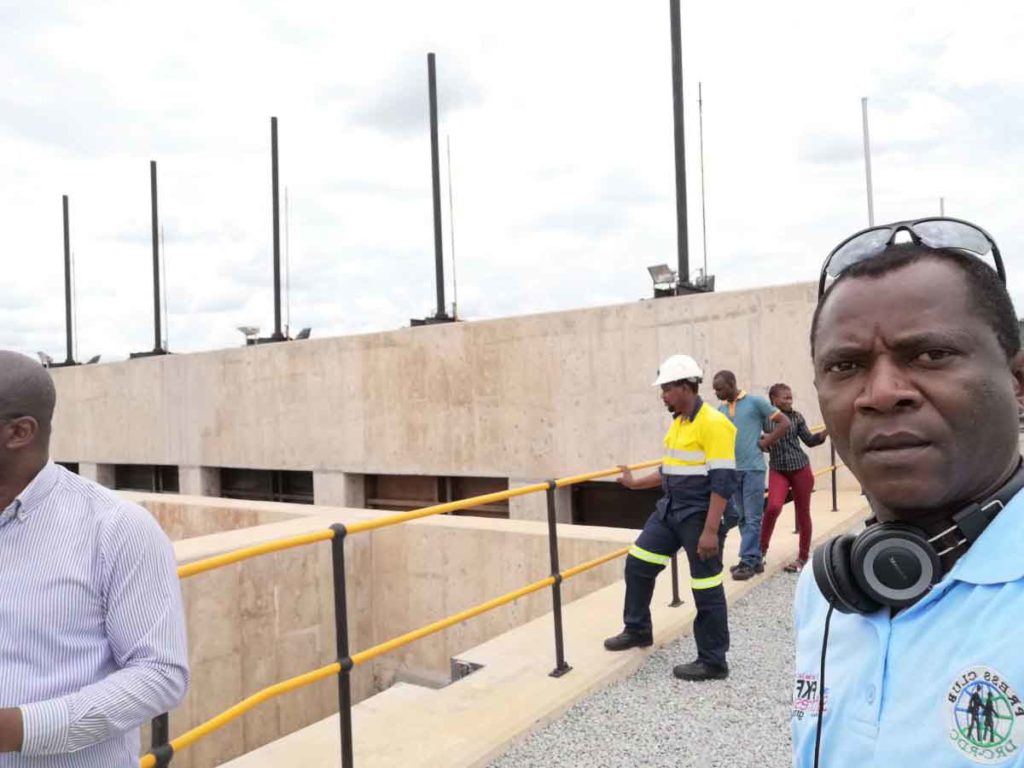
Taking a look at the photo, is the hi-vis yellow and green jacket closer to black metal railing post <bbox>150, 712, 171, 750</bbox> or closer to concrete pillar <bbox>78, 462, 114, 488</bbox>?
black metal railing post <bbox>150, 712, 171, 750</bbox>

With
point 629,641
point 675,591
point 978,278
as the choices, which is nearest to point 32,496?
point 978,278

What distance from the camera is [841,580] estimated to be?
1.04m

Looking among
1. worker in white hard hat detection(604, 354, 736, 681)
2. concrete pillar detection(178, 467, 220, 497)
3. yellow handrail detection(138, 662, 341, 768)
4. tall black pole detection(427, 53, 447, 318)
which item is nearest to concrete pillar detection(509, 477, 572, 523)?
tall black pole detection(427, 53, 447, 318)

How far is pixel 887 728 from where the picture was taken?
3.04ft

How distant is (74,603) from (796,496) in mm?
6044

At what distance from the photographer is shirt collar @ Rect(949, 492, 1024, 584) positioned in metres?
0.88

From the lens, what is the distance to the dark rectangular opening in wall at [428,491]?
14703 millimetres

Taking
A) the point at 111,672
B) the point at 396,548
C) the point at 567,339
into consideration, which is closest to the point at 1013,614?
the point at 111,672

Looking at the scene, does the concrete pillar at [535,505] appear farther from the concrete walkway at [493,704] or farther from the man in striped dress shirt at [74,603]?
the man in striped dress shirt at [74,603]

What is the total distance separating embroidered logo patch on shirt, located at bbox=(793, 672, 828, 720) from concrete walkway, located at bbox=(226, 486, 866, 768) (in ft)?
9.04

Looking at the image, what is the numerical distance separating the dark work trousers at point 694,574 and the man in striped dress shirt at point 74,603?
3.21 m

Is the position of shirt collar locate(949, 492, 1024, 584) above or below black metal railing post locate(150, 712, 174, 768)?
above

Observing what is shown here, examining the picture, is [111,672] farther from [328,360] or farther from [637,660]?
[328,360]

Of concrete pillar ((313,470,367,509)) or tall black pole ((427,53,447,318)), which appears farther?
tall black pole ((427,53,447,318))
